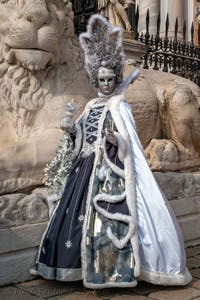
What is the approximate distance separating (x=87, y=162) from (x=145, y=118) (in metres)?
1.60

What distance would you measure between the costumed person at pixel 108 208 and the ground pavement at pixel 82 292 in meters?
0.10

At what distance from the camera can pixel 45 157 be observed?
4250mm

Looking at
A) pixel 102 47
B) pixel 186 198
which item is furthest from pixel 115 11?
pixel 102 47

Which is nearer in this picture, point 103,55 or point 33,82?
point 103,55

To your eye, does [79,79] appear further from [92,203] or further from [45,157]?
[92,203]

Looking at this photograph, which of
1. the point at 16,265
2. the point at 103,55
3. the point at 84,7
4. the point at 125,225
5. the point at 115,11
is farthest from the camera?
the point at 115,11

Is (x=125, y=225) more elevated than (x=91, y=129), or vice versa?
(x=91, y=129)

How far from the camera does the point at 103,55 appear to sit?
A: 13.3ft

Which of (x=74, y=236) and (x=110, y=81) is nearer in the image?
(x=74, y=236)

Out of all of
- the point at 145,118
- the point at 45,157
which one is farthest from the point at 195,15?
the point at 45,157

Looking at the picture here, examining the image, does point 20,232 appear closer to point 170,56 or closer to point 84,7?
point 170,56

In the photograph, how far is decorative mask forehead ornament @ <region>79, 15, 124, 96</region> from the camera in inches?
159

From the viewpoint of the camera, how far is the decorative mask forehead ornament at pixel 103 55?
4051 millimetres

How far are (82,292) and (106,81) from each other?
1.55m
